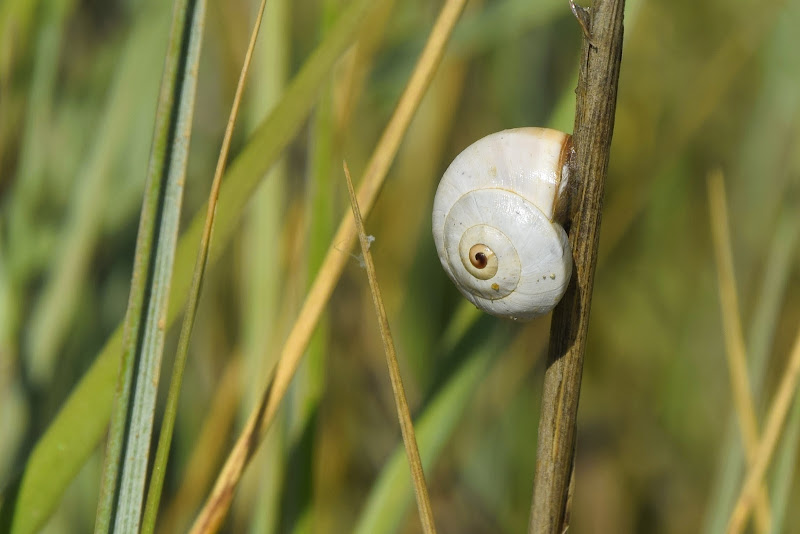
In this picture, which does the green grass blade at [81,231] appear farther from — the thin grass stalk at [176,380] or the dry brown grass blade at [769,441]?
the dry brown grass blade at [769,441]

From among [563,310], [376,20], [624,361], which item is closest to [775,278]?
[563,310]

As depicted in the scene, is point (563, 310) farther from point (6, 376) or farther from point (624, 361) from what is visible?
point (624, 361)

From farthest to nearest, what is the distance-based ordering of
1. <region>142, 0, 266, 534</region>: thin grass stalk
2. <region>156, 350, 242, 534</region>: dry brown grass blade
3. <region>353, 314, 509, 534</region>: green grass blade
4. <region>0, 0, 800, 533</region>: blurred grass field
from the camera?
<region>156, 350, 242, 534</region>: dry brown grass blade
<region>0, 0, 800, 533</region>: blurred grass field
<region>353, 314, 509, 534</region>: green grass blade
<region>142, 0, 266, 534</region>: thin grass stalk

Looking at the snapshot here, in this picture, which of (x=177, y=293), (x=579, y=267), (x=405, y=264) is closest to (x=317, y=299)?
(x=177, y=293)

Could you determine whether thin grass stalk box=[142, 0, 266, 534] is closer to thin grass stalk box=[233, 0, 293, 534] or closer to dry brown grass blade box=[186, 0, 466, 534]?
dry brown grass blade box=[186, 0, 466, 534]

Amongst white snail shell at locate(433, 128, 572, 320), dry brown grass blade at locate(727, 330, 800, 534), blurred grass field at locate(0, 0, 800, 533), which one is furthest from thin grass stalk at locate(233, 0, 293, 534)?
dry brown grass blade at locate(727, 330, 800, 534)

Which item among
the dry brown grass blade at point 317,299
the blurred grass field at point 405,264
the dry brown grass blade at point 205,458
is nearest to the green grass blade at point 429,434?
the blurred grass field at point 405,264
